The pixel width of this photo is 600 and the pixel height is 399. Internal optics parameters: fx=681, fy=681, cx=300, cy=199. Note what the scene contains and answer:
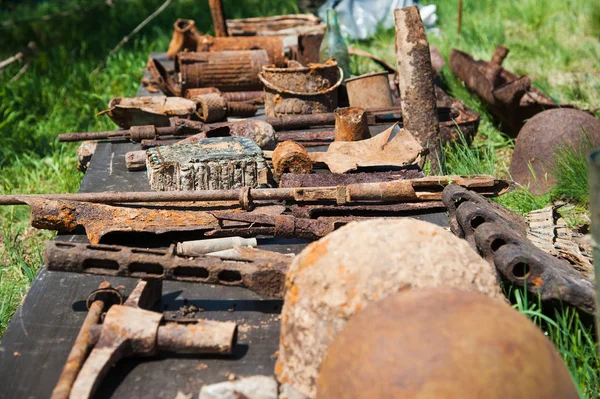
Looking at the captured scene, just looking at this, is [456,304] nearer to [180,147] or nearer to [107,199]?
[107,199]

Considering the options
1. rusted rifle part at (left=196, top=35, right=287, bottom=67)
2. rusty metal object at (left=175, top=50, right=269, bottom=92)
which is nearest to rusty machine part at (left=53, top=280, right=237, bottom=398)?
rusty metal object at (left=175, top=50, right=269, bottom=92)

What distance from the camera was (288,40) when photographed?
255 inches

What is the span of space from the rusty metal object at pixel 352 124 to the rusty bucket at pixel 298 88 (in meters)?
0.75

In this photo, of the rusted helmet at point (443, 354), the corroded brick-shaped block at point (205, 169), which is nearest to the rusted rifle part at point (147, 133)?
the corroded brick-shaped block at point (205, 169)

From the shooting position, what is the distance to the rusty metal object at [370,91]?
5.29 meters

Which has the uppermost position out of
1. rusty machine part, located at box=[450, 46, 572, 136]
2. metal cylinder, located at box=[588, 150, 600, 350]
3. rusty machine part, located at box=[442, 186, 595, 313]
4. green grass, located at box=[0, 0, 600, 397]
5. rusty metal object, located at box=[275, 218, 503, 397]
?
metal cylinder, located at box=[588, 150, 600, 350]

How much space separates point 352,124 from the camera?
4309mm

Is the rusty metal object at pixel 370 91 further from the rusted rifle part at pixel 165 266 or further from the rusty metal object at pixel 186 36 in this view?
the rusted rifle part at pixel 165 266

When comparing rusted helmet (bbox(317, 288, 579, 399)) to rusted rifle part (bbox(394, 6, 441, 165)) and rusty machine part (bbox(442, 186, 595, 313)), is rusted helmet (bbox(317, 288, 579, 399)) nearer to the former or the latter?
rusty machine part (bbox(442, 186, 595, 313))

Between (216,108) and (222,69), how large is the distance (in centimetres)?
91

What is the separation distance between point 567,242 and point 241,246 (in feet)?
5.25

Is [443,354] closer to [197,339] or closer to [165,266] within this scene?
[197,339]

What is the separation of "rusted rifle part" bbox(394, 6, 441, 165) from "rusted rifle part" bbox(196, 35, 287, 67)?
1781 mm

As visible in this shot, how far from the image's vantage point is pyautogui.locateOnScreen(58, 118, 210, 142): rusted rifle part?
459 cm
